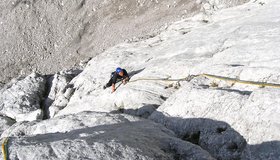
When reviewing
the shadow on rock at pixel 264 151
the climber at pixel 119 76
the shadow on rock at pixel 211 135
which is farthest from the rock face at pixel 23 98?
the shadow on rock at pixel 264 151

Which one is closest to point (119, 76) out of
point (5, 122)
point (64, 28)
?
point (5, 122)

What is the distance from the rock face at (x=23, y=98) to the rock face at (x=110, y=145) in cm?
1305

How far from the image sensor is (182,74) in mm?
16578

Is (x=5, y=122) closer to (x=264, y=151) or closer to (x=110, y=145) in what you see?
(x=110, y=145)

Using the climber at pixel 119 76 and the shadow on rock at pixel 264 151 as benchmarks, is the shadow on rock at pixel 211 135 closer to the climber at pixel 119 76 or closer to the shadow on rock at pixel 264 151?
the shadow on rock at pixel 264 151

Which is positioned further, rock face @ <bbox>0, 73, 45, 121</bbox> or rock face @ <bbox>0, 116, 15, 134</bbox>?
rock face @ <bbox>0, 73, 45, 121</bbox>

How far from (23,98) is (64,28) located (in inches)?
432

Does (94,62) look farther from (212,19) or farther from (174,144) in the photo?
(174,144)

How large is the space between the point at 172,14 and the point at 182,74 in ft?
42.2

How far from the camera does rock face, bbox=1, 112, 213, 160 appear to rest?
7477 millimetres

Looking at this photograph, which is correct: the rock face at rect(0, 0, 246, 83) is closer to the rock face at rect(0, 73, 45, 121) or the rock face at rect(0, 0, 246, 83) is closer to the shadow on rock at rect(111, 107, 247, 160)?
the rock face at rect(0, 73, 45, 121)

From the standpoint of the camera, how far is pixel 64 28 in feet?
108

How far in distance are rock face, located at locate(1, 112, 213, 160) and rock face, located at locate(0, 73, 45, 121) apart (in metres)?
13.1

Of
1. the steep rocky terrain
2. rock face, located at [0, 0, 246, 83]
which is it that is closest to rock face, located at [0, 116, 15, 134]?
the steep rocky terrain
